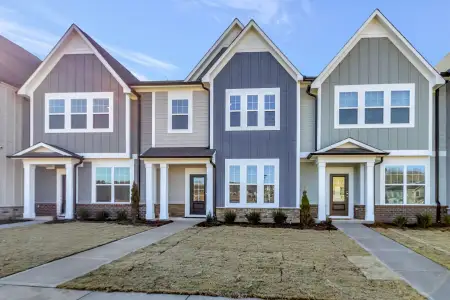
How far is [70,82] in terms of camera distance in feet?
55.1

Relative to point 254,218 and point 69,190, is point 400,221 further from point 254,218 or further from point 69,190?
point 69,190

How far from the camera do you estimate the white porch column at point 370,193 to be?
14695 mm

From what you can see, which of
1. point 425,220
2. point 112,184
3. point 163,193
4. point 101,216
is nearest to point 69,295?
point 163,193

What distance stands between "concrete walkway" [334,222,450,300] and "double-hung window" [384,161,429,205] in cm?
407

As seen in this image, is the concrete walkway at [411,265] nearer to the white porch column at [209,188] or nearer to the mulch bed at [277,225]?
the mulch bed at [277,225]

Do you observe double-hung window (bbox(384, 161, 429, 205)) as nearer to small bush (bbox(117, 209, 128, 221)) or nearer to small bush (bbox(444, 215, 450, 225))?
small bush (bbox(444, 215, 450, 225))

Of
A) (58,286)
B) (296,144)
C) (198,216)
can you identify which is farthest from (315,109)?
(58,286)

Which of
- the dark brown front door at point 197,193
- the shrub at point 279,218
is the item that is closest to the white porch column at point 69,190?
the dark brown front door at point 197,193

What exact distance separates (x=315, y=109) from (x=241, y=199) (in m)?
5.15

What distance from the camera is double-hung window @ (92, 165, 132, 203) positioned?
16.8 meters

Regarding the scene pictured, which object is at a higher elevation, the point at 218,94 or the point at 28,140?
the point at 218,94

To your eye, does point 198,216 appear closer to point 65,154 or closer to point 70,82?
point 65,154

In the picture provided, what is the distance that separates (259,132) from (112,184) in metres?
7.24

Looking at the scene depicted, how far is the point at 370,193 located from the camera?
14.7 metres
